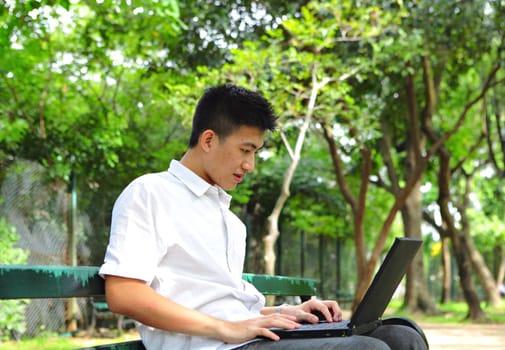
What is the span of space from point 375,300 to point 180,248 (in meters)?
0.65

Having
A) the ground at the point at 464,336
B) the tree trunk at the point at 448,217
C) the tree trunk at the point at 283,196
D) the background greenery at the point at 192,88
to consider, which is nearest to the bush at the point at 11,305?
the background greenery at the point at 192,88

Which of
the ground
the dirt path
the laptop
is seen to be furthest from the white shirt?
the dirt path

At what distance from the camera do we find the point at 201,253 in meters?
2.93

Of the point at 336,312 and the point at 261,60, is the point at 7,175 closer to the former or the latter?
the point at 261,60

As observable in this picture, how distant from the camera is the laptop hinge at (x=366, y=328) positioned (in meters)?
2.83

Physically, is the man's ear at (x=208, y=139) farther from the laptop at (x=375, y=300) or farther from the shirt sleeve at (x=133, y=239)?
the laptop at (x=375, y=300)

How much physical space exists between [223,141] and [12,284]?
3.03 ft

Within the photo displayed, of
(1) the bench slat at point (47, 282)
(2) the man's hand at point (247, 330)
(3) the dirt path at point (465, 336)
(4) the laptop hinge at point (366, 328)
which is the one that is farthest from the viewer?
(3) the dirt path at point (465, 336)

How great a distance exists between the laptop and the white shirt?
0.23 m

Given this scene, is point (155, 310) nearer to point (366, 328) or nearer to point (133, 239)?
point (133, 239)

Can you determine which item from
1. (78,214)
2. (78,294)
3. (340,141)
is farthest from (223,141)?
(340,141)

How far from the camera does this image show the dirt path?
40.8 ft

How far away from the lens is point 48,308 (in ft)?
37.9

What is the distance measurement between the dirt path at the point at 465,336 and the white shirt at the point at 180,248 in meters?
9.54
